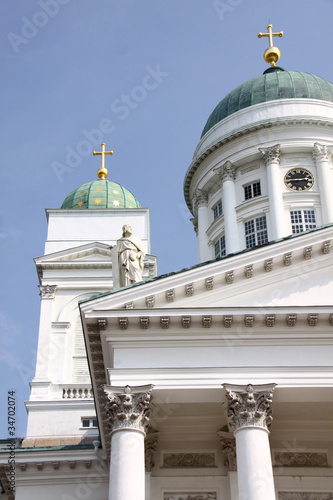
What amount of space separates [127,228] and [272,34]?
2581 centimetres

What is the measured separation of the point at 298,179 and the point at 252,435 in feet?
69.4

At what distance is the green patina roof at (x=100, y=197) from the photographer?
34.7m

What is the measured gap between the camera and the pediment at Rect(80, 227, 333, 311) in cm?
1906

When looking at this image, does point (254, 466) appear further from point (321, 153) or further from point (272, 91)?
point (272, 91)

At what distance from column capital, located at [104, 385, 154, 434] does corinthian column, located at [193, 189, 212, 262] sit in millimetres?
19972

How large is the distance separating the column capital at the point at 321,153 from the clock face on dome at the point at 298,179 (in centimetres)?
81

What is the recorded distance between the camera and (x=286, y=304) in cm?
1922

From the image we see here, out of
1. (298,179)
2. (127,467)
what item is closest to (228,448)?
(127,467)

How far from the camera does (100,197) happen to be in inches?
1374

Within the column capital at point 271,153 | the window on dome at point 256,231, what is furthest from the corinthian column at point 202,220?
the column capital at point 271,153

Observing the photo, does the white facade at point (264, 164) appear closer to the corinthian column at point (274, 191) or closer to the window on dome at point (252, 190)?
the corinthian column at point (274, 191)

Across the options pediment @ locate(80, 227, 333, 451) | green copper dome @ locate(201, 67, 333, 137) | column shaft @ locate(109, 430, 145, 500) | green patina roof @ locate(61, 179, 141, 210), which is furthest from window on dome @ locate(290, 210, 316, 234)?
column shaft @ locate(109, 430, 145, 500)

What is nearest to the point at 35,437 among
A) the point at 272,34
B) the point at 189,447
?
the point at 189,447

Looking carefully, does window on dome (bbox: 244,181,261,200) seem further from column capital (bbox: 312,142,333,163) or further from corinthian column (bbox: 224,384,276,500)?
corinthian column (bbox: 224,384,276,500)
